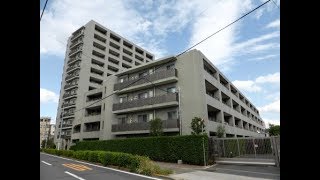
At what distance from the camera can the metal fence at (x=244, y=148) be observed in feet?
59.9

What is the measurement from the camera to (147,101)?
30.9m

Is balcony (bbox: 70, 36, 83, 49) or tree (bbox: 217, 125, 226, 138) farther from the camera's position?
balcony (bbox: 70, 36, 83, 49)

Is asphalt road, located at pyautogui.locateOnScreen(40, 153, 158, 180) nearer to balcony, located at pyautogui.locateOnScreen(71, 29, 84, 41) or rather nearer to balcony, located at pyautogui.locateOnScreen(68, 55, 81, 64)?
balcony, located at pyautogui.locateOnScreen(68, 55, 81, 64)

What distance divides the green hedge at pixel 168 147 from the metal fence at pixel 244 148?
1.53m

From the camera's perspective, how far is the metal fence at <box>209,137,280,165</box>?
18250mm

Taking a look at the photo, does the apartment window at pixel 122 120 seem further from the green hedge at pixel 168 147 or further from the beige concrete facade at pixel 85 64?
the beige concrete facade at pixel 85 64

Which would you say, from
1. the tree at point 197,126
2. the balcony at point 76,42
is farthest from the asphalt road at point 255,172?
the balcony at point 76,42

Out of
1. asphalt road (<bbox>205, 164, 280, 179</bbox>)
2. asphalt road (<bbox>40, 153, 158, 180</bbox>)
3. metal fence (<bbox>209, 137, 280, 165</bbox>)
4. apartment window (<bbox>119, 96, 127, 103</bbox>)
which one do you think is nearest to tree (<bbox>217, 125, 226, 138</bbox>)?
metal fence (<bbox>209, 137, 280, 165</bbox>)

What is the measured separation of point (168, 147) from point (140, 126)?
1004 cm

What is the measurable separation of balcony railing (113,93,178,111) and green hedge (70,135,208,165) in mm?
5771

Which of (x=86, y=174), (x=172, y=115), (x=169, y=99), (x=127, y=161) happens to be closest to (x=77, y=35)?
(x=169, y=99)
